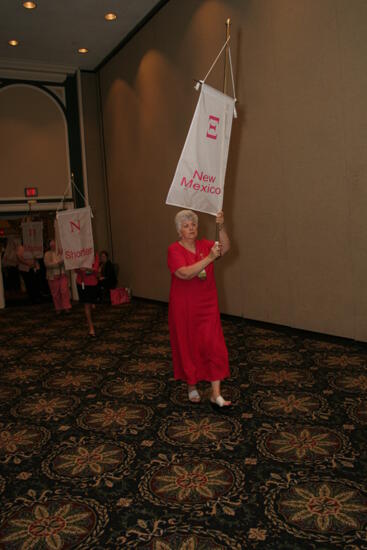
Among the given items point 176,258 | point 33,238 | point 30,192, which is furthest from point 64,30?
point 176,258

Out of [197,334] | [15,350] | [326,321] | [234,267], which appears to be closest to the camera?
[197,334]

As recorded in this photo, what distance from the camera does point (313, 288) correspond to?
5.43 m

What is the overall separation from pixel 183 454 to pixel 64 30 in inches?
334

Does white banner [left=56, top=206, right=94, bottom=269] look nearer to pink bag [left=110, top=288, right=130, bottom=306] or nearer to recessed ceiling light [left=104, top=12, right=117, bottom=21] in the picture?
pink bag [left=110, top=288, right=130, bottom=306]

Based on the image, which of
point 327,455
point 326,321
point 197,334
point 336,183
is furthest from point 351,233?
point 327,455

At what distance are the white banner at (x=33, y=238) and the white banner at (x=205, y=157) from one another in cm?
697

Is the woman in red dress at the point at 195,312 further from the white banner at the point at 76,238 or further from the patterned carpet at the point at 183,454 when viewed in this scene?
the white banner at the point at 76,238

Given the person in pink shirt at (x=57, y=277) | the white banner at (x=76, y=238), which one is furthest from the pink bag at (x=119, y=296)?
the white banner at (x=76, y=238)

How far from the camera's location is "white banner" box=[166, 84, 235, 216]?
128 inches

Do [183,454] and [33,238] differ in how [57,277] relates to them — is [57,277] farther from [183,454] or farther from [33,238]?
[183,454]

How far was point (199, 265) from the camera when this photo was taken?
10.9 ft

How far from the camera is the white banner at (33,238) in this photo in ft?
31.6

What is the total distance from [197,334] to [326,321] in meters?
2.31

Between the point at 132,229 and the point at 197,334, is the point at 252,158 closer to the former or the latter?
the point at 197,334
